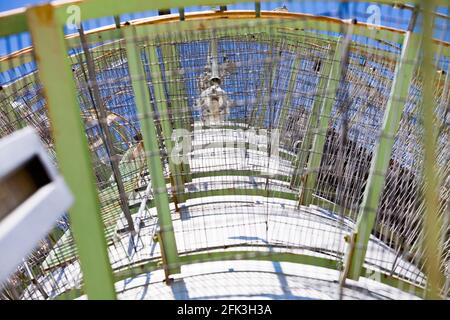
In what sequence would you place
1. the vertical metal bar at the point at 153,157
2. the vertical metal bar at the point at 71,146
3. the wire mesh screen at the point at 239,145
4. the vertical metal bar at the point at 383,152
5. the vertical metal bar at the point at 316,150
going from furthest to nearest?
1. the vertical metal bar at the point at 316,150
2. the wire mesh screen at the point at 239,145
3. the vertical metal bar at the point at 153,157
4. the vertical metal bar at the point at 383,152
5. the vertical metal bar at the point at 71,146

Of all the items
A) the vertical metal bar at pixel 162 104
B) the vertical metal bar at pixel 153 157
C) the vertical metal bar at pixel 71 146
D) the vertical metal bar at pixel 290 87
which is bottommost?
the vertical metal bar at pixel 71 146

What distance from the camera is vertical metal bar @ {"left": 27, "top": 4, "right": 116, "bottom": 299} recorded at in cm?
84

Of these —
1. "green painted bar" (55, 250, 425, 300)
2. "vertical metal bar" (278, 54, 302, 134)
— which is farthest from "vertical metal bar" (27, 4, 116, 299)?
"vertical metal bar" (278, 54, 302, 134)

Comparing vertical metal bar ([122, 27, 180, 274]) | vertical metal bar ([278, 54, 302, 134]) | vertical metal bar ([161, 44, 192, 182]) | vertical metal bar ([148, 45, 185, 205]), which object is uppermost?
vertical metal bar ([278, 54, 302, 134])

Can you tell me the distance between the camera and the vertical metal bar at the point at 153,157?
5.40 feet

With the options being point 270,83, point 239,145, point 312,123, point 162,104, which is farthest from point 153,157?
point 312,123

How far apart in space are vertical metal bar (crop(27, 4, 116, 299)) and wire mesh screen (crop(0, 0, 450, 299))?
0.66 metres

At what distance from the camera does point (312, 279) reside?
5.64 ft

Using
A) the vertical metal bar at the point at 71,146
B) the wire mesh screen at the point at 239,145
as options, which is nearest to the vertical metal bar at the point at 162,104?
the wire mesh screen at the point at 239,145

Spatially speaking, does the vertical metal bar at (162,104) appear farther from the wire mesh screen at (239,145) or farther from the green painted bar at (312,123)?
the green painted bar at (312,123)

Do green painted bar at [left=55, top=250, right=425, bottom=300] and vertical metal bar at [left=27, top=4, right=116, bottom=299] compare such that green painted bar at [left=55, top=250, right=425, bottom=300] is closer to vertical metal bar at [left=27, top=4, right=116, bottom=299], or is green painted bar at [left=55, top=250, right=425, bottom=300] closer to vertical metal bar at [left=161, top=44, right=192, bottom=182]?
vertical metal bar at [left=161, top=44, right=192, bottom=182]

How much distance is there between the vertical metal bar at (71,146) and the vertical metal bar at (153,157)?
2.31ft
